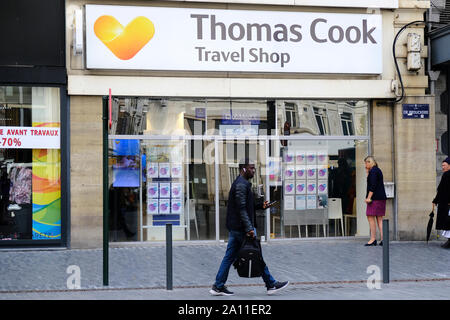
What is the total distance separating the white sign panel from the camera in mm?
12883

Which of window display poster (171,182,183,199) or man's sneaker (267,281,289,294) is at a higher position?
window display poster (171,182,183,199)

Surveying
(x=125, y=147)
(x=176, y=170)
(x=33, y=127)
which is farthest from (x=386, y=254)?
(x=33, y=127)

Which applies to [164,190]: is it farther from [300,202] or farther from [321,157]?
[321,157]

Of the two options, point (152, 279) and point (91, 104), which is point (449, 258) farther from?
point (91, 104)

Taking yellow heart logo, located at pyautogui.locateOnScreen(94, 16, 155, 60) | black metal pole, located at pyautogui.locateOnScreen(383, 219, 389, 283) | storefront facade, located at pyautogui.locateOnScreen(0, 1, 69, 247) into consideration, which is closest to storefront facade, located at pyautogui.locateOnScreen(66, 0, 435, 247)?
yellow heart logo, located at pyautogui.locateOnScreen(94, 16, 155, 60)

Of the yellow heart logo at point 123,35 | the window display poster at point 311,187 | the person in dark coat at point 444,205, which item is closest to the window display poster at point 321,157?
the window display poster at point 311,187

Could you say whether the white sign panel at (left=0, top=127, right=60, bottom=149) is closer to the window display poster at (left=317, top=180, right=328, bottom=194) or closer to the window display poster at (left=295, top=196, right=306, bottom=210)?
the window display poster at (left=295, top=196, right=306, bottom=210)

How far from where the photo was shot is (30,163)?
1303 centimetres

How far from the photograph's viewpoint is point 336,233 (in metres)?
14.4

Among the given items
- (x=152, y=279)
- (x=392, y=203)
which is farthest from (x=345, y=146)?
(x=152, y=279)

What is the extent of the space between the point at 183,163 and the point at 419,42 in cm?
588

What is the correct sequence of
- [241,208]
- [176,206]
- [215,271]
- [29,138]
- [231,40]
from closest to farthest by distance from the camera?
[241,208], [215,271], [29,138], [231,40], [176,206]

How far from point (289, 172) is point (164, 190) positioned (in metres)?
2.82

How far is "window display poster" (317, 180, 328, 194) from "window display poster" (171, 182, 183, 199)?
314 centimetres
